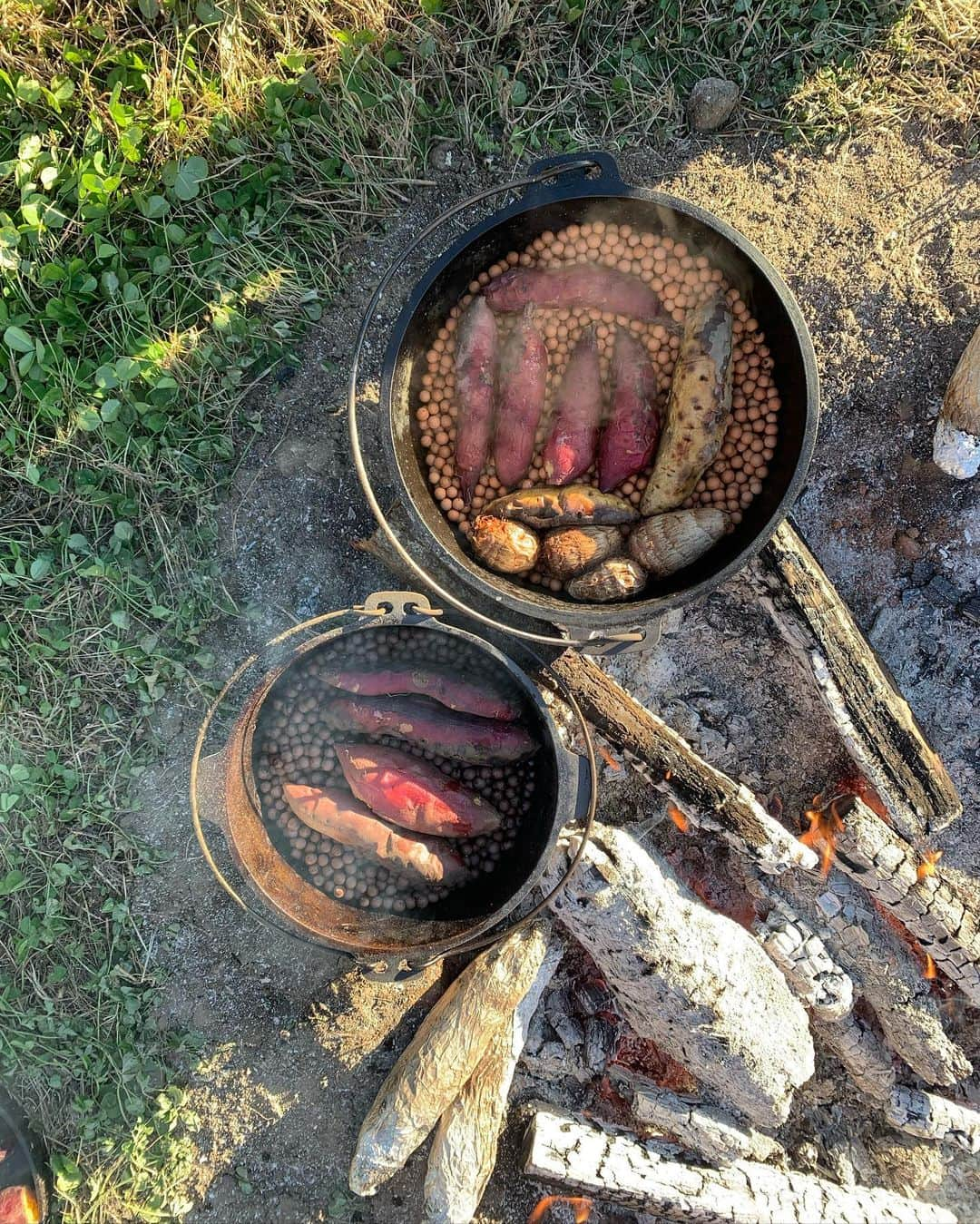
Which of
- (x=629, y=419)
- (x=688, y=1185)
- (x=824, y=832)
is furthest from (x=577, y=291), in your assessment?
(x=688, y=1185)

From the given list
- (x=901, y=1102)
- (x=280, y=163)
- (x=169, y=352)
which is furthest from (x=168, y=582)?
(x=901, y=1102)

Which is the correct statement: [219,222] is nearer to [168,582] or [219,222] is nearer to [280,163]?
[280,163]

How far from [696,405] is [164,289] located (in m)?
2.57

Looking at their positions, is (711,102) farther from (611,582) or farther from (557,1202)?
(557,1202)

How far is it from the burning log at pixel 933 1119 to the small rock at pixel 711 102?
5.03 metres

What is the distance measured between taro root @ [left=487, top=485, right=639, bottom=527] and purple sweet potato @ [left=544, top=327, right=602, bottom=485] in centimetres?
11

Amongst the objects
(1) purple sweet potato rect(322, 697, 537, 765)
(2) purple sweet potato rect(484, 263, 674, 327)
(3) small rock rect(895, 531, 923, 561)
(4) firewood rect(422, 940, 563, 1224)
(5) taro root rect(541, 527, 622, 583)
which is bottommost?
(4) firewood rect(422, 940, 563, 1224)

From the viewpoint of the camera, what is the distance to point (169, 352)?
375 centimetres

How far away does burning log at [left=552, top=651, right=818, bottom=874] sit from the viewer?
3721 mm

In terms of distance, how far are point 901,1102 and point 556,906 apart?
6.95 ft

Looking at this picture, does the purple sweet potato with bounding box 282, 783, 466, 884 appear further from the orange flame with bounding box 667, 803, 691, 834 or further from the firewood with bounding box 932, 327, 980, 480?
the firewood with bounding box 932, 327, 980, 480

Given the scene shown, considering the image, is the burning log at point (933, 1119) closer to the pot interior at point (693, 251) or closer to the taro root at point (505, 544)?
the pot interior at point (693, 251)

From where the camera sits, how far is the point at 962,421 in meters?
3.68

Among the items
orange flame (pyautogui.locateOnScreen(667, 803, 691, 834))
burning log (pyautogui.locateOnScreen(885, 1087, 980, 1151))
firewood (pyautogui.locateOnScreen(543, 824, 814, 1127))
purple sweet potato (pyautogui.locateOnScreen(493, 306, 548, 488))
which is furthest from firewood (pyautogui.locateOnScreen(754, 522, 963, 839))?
burning log (pyautogui.locateOnScreen(885, 1087, 980, 1151))
